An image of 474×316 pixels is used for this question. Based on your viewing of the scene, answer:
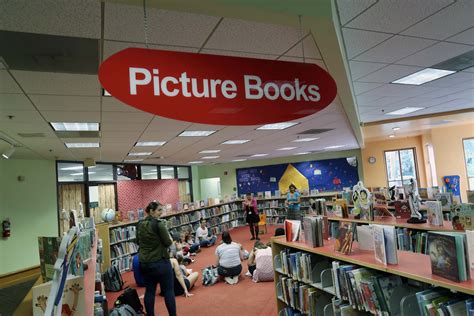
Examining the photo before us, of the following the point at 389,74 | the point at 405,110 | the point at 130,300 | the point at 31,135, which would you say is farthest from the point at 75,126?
the point at 405,110

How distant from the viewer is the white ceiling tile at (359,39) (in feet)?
8.64

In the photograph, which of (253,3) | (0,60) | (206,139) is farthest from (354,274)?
(206,139)

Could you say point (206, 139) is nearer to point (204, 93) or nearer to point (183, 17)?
point (183, 17)

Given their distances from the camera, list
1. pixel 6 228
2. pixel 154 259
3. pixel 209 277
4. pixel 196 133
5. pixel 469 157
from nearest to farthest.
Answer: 1. pixel 154 259
2. pixel 196 133
3. pixel 209 277
4. pixel 6 228
5. pixel 469 157

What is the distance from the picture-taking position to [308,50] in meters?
2.60

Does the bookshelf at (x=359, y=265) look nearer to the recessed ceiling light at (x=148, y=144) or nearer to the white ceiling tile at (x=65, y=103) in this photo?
the white ceiling tile at (x=65, y=103)

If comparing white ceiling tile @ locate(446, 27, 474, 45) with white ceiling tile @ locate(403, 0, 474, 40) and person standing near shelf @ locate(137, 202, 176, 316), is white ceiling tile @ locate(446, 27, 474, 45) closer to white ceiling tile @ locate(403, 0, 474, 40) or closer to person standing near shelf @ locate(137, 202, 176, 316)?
white ceiling tile @ locate(403, 0, 474, 40)

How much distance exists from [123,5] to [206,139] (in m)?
4.83

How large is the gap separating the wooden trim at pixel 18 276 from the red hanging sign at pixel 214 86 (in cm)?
798

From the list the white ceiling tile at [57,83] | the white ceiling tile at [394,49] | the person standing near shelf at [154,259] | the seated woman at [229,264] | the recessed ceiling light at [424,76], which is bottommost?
the seated woman at [229,264]

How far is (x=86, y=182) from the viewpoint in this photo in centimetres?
875

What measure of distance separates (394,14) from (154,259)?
11.6 feet

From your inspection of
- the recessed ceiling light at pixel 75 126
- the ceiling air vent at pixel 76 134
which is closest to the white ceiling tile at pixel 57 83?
the recessed ceiling light at pixel 75 126

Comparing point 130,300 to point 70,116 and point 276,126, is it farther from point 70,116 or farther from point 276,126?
point 276,126
